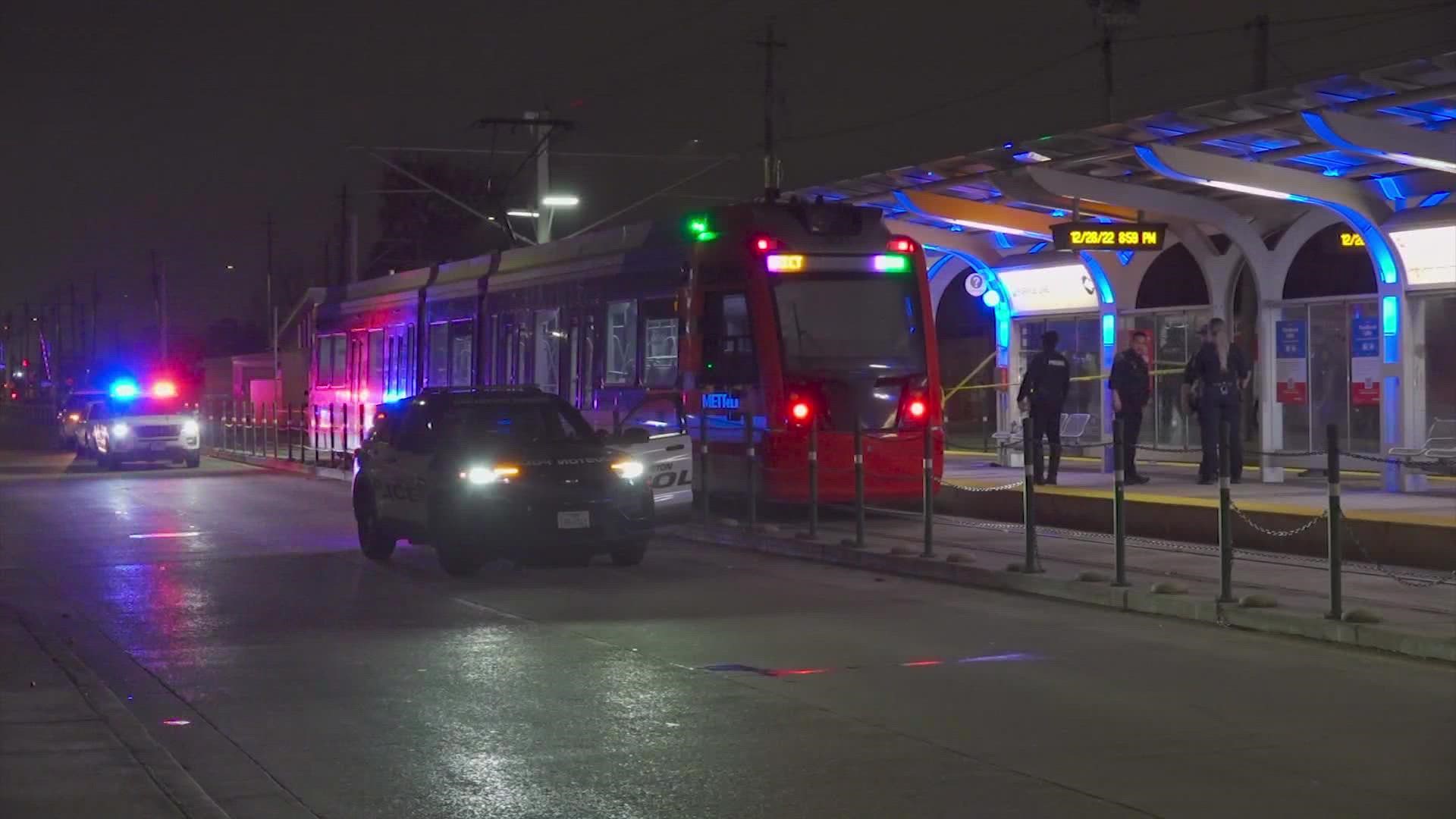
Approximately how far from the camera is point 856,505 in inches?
667

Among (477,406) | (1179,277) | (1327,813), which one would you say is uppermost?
(1179,277)

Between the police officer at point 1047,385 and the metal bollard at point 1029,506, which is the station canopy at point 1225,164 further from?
the metal bollard at point 1029,506

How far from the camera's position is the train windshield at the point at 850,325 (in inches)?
771

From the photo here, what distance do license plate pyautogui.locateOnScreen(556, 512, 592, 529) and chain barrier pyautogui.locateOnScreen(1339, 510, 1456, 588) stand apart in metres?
6.43

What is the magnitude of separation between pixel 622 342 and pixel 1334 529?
38.9 ft

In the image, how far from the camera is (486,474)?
15586mm

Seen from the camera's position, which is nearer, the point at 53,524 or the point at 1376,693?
the point at 1376,693

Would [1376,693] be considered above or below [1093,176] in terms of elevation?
below

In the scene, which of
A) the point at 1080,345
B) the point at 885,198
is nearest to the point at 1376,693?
the point at 885,198

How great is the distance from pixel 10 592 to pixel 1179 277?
1727 cm

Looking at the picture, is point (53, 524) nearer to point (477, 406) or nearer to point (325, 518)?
point (325, 518)

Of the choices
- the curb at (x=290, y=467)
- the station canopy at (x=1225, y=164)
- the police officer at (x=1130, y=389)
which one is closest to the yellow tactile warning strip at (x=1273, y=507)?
the police officer at (x=1130, y=389)

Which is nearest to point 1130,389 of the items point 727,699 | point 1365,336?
point 1365,336

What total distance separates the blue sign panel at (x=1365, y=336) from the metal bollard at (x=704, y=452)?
8.90m
